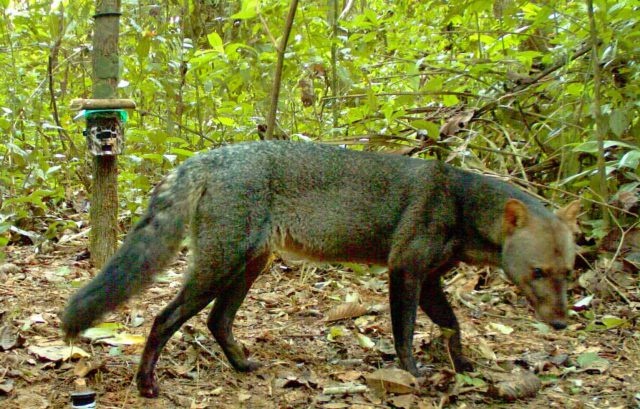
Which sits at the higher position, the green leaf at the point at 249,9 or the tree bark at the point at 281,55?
the green leaf at the point at 249,9

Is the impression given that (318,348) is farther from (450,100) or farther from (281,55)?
(450,100)

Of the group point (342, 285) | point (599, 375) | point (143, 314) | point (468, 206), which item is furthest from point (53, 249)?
point (599, 375)

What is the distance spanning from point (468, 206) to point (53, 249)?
483 centimetres

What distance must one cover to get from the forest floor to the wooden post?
73cm

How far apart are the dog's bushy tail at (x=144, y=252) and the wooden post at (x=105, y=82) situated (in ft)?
4.72

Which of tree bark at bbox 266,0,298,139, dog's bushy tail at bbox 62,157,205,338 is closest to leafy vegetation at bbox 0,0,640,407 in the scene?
tree bark at bbox 266,0,298,139

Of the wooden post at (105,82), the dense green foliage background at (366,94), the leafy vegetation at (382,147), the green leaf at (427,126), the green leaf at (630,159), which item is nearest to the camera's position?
the leafy vegetation at (382,147)

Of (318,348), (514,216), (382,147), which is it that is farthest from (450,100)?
(318,348)

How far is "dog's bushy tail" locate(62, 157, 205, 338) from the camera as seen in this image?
4.27m

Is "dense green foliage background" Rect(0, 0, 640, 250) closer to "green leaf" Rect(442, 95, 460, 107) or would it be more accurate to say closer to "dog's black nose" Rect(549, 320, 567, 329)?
"green leaf" Rect(442, 95, 460, 107)

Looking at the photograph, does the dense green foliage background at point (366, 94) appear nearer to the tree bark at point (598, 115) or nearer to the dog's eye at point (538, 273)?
the tree bark at point (598, 115)

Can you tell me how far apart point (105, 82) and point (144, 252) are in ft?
6.89

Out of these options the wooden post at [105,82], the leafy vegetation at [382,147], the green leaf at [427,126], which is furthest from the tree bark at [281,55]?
the wooden post at [105,82]

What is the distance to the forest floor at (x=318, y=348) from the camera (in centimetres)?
446
